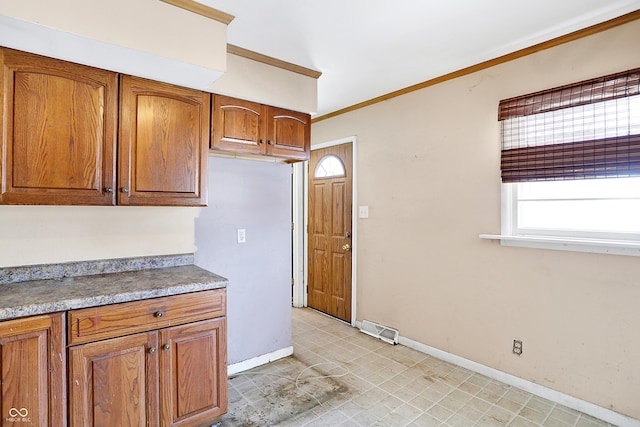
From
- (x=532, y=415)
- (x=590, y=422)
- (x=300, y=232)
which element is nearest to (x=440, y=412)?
(x=532, y=415)

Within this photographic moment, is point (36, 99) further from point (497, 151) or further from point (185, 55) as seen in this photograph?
point (497, 151)

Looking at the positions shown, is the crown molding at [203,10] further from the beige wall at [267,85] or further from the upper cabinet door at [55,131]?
the upper cabinet door at [55,131]

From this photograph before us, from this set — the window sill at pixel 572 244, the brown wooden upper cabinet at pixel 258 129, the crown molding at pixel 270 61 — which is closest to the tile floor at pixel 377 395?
the window sill at pixel 572 244

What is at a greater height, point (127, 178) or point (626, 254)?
point (127, 178)

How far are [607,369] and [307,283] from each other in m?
2.98

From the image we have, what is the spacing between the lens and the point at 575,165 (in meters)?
2.11

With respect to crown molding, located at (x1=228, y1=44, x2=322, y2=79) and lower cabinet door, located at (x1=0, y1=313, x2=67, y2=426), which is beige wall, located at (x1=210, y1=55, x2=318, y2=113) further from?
lower cabinet door, located at (x1=0, y1=313, x2=67, y2=426)

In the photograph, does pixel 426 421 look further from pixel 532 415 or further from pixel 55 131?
pixel 55 131

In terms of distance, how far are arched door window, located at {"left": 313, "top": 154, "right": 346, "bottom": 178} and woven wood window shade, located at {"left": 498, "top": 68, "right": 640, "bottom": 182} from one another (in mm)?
1776

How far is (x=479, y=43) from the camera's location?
229 cm

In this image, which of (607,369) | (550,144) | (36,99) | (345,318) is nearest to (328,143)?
(345,318)

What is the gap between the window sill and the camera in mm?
1934

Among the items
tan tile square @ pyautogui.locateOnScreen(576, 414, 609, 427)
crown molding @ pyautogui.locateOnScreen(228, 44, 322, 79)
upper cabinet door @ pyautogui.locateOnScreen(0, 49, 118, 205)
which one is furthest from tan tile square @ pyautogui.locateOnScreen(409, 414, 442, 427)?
crown molding @ pyautogui.locateOnScreen(228, 44, 322, 79)

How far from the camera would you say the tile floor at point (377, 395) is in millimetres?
2047
